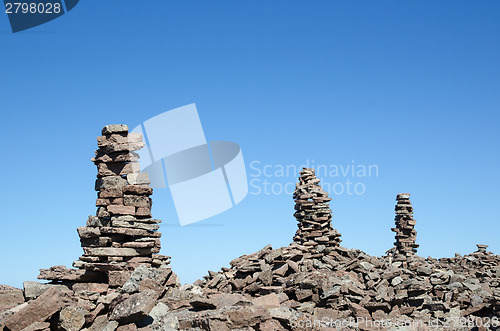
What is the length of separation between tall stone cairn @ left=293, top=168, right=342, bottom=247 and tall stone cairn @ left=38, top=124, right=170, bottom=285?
10846mm

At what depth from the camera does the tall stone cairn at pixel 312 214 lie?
27766 millimetres

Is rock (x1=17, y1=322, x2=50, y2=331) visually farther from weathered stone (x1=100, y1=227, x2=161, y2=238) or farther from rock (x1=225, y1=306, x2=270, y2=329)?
weathered stone (x1=100, y1=227, x2=161, y2=238)

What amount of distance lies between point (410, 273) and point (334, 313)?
7625 mm

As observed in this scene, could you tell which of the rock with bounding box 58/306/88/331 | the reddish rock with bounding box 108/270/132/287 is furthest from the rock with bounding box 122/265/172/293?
the reddish rock with bounding box 108/270/132/287

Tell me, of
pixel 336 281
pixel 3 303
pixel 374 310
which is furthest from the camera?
pixel 336 281

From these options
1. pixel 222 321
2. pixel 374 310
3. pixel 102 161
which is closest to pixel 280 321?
pixel 222 321

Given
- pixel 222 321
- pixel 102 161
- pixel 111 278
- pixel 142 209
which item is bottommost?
pixel 222 321

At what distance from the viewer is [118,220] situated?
59.8ft

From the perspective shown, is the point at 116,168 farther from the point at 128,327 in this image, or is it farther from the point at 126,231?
the point at 128,327

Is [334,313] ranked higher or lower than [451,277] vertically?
lower

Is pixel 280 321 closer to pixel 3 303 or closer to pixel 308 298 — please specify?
pixel 308 298

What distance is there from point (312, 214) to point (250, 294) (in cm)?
983

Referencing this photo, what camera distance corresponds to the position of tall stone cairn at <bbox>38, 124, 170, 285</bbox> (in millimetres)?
17875

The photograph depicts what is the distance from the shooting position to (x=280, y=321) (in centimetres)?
1326
